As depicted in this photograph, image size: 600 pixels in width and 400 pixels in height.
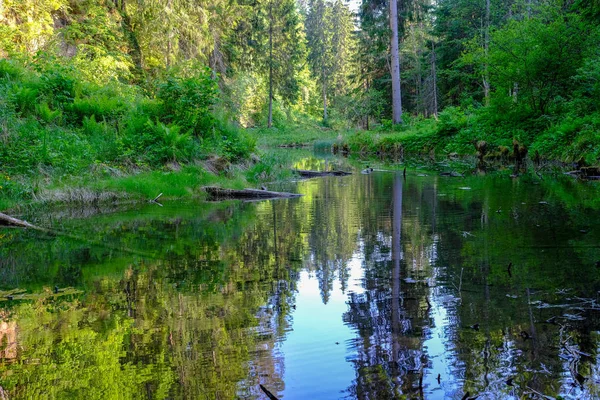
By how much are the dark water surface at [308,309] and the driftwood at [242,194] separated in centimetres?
312

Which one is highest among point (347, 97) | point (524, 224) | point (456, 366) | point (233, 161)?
point (347, 97)

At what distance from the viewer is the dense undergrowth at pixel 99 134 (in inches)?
382

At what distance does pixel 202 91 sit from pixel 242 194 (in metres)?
3.24

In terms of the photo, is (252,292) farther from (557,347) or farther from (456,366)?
(557,347)

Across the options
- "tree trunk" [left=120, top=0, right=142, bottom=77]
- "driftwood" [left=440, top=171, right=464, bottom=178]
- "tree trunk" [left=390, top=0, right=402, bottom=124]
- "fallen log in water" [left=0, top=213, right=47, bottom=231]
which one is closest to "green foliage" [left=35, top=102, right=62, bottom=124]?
"fallen log in water" [left=0, top=213, right=47, bottom=231]

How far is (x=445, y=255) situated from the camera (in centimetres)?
542

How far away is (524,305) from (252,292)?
2.11m

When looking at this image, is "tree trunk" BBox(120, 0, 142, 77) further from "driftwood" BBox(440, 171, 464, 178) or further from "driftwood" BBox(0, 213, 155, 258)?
"driftwood" BBox(0, 213, 155, 258)

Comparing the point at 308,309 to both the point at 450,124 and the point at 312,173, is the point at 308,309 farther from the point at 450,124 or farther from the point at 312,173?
the point at 450,124

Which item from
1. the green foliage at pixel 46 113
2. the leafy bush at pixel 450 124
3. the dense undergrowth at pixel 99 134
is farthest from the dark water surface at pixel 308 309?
the leafy bush at pixel 450 124

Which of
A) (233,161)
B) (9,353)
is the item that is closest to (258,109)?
(233,161)

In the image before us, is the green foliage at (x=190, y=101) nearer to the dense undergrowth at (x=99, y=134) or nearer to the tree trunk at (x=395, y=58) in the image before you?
the dense undergrowth at (x=99, y=134)

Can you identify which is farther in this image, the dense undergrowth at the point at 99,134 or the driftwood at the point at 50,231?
the dense undergrowth at the point at 99,134

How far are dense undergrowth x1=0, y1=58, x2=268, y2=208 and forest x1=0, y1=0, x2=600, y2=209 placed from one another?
34 millimetres
